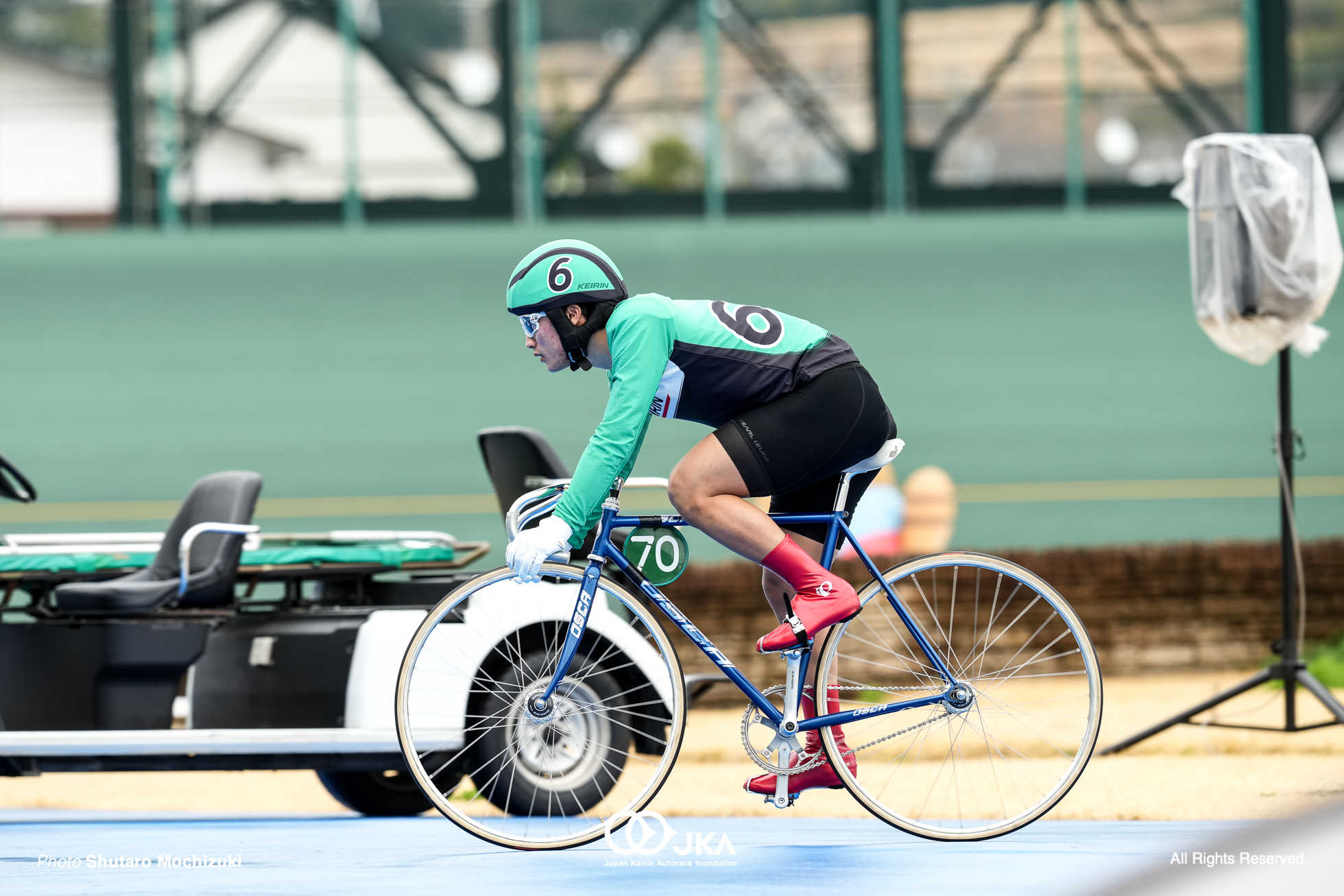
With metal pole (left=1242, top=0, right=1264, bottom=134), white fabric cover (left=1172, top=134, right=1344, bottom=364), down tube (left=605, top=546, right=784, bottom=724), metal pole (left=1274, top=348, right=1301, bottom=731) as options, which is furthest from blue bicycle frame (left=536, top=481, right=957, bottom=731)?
metal pole (left=1242, top=0, right=1264, bottom=134)

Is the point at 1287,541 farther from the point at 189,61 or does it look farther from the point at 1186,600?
the point at 189,61

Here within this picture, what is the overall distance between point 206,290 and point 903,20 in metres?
6.33

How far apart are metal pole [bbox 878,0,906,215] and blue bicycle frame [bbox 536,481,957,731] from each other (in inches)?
344

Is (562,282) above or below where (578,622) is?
above

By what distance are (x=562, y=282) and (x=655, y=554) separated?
75 cm

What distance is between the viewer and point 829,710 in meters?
3.74

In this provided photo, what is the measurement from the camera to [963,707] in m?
3.73

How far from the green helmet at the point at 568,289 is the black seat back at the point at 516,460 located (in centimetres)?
132

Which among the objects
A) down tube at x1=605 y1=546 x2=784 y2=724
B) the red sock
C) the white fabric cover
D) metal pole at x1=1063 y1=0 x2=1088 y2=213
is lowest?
down tube at x1=605 y1=546 x2=784 y2=724

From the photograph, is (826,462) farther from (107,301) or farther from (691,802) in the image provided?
(107,301)

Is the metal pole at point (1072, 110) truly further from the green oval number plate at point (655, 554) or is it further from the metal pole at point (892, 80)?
the green oval number plate at point (655, 554)

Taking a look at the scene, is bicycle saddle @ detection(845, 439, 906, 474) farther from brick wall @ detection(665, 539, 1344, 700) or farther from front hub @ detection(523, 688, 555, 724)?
brick wall @ detection(665, 539, 1344, 700)

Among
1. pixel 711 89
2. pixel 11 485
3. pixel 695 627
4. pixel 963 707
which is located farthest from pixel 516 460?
pixel 711 89

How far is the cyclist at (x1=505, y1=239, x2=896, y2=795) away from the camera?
138 inches
